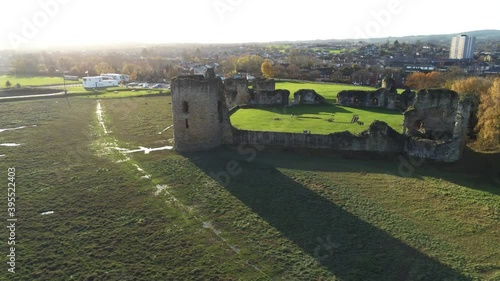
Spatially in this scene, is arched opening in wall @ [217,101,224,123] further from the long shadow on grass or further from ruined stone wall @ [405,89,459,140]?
ruined stone wall @ [405,89,459,140]

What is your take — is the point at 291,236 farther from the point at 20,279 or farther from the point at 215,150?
the point at 215,150

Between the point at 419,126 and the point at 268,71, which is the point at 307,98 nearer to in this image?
the point at 419,126

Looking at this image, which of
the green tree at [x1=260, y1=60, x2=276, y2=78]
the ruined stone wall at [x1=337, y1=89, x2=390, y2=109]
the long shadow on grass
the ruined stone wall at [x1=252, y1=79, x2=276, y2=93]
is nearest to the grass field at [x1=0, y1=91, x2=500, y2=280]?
the long shadow on grass

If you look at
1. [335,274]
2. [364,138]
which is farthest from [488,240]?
[364,138]

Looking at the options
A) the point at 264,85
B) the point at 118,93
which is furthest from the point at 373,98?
the point at 118,93

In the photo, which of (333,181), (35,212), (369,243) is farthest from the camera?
(333,181)

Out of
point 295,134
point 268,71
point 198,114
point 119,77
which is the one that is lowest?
point 295,134

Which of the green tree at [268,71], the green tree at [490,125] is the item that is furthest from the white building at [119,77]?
the green tree at [490,125]
